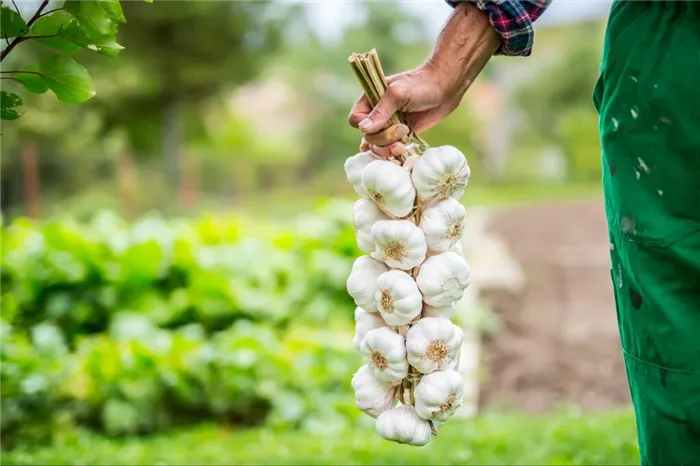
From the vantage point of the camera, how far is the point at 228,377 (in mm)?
4027

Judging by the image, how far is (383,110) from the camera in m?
1.46

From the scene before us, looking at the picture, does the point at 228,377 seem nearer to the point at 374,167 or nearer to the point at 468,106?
the point at 374,167

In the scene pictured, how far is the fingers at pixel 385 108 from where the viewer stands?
4.76ft

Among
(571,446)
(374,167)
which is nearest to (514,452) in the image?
(571,446)

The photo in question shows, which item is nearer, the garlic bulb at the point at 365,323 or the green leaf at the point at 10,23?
the green leaf at the point at 10,23

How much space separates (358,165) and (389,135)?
0.10m

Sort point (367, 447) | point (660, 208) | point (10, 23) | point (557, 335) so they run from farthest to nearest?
1. point (557, 335)
2. point (367, 447)
3. point (10, 23)
4. point (660, 208)

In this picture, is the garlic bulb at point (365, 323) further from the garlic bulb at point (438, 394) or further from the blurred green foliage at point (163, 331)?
the blurred green foliage at point (163, 331)

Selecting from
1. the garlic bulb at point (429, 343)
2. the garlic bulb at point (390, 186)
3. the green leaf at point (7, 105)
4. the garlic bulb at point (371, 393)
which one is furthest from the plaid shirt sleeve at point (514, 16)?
the green leaf at point (7, 105)

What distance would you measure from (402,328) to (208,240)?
4.24 metres

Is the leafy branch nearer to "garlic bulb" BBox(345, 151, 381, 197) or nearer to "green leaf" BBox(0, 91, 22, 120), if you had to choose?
"green leaf" BBox(0, 91, 22, 120)

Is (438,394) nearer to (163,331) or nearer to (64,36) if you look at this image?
(64,36)

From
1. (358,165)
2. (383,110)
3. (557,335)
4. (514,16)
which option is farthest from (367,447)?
(557,335)

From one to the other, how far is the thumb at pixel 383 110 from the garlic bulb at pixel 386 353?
38cm
